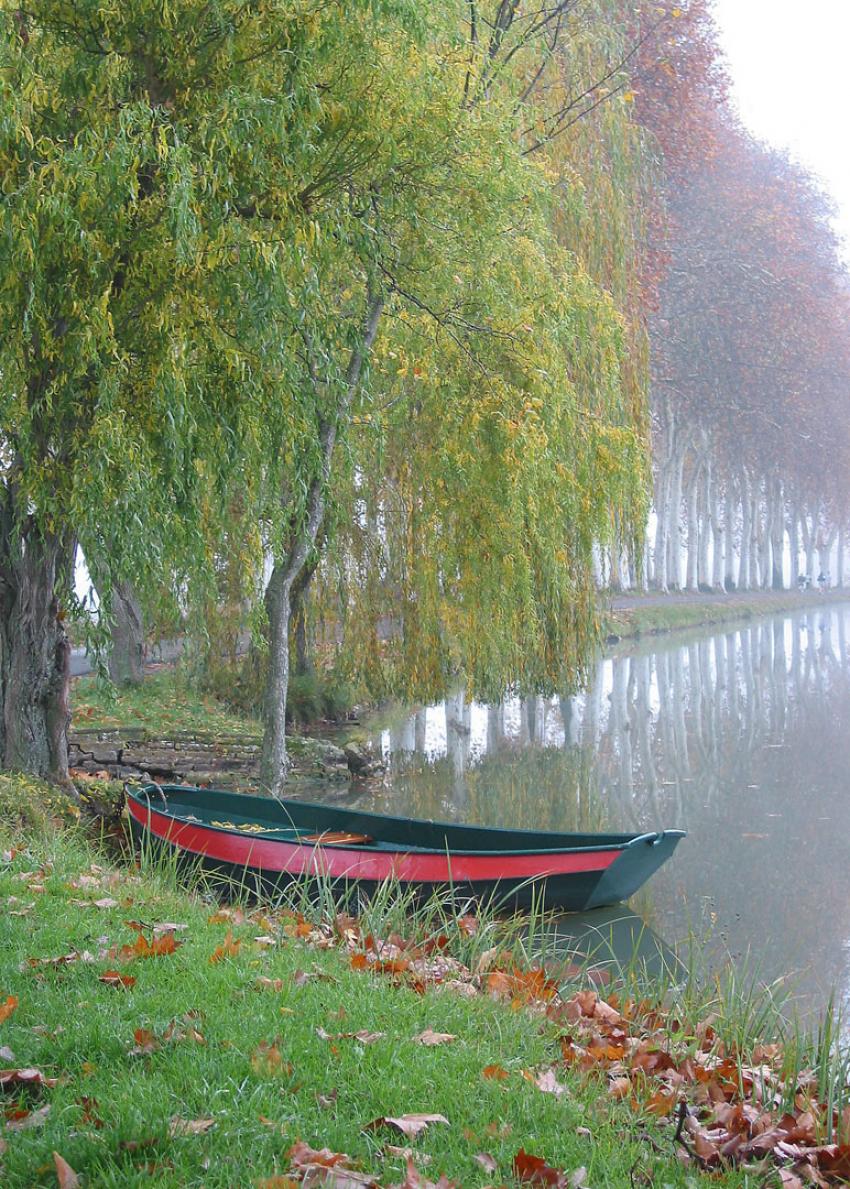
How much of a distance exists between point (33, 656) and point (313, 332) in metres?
3.44

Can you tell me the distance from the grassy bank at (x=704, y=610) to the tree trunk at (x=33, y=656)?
68.2 ft

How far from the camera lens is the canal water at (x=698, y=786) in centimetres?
933

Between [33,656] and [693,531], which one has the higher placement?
[693,531]

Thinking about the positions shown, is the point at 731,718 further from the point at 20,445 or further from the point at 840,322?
the point at 840,322

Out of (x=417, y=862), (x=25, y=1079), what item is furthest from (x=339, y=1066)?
(x=417, y=862)

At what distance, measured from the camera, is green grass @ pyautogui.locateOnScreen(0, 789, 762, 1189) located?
11.0 feet

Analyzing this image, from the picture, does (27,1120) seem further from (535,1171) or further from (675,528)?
(675,528)

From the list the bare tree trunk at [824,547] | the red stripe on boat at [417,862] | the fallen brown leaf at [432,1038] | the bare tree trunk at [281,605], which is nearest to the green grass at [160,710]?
the bare tree trunk at [281,605]

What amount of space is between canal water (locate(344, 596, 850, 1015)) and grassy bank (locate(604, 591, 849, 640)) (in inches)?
273

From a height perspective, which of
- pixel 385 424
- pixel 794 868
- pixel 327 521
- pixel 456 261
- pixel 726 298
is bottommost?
pixel 794 868

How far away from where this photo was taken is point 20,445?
9.08m

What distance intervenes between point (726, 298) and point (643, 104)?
38.4 feet

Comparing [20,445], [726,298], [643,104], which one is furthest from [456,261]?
[726,298]

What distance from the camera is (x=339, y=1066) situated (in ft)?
13.2
